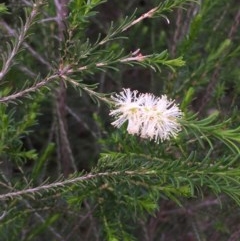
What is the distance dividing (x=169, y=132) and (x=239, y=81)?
1.96 ft

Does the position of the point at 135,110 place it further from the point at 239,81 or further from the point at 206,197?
the point at 206,197

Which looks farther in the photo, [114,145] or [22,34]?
[114,145]

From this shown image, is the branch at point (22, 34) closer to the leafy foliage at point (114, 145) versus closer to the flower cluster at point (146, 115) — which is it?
the leafy foliage at point (114, 145)

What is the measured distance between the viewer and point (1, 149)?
1564 mm

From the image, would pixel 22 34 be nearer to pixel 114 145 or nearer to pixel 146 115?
pixel 146 115

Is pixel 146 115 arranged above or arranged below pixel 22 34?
below

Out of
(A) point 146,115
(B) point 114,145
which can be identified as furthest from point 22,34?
(B) point 114,145

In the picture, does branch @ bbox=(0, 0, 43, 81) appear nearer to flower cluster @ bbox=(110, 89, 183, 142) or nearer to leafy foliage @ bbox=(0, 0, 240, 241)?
leafy foliage @ bbox=(0, 0, 240, 241)

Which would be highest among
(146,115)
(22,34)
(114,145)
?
(22,34)

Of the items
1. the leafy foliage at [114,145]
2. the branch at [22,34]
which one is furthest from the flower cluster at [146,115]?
the branch at [22,34]

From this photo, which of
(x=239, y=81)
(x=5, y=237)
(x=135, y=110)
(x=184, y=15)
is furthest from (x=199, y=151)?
(x=184, y=15)

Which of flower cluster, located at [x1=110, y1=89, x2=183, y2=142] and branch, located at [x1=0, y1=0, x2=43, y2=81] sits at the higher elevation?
branch, located at [x1=0, y1=0, x2=43, y2=81]

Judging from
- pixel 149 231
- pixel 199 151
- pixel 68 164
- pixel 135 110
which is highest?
pixel 135 110

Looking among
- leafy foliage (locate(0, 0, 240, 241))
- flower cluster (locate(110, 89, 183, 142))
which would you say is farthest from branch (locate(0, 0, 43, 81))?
flower cluster (locate(110, 89, 183, 142))
